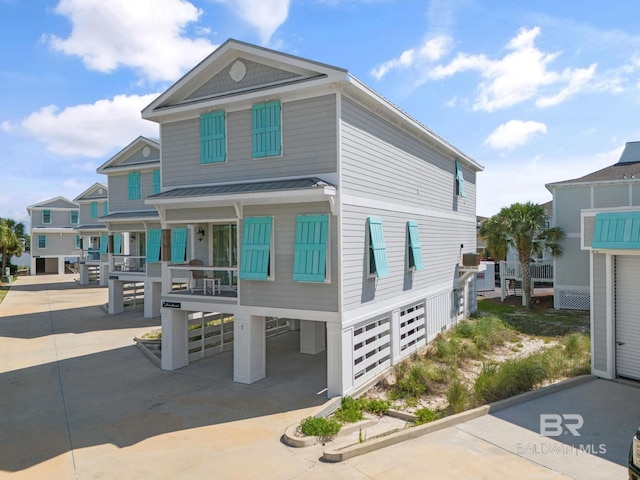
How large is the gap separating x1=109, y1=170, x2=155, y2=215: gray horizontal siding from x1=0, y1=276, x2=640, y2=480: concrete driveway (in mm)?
11252

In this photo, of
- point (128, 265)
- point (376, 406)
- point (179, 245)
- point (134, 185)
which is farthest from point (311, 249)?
point (128, 265)

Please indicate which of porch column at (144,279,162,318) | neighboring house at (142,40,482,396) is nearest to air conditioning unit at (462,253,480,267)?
neighboring house at (142,40,482,396)

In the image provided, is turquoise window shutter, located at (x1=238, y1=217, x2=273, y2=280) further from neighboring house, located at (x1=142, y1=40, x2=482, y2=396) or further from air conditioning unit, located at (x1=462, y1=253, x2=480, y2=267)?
air conditioning unit, located at (x1=462, y1=253, x2=480, y2=267)

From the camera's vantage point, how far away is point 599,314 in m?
10.6

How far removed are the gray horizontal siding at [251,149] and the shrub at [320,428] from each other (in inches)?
222

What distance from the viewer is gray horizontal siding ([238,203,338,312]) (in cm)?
1044

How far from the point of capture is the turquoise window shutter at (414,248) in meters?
14.3

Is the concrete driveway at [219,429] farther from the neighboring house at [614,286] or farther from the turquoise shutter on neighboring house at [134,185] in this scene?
the turquoise shutter on neighboring house at [134,185]

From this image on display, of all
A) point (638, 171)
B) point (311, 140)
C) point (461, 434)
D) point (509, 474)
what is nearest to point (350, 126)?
point (311, 140)

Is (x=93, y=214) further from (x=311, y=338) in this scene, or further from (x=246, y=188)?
(x=246, y=188)

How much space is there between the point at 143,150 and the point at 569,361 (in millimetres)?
22218

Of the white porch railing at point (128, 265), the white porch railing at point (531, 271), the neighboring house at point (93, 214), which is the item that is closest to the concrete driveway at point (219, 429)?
the white porch railing at point (128, 265)

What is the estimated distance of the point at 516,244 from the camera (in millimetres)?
24141

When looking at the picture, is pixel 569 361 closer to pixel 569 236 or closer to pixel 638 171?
pixel 569 236
